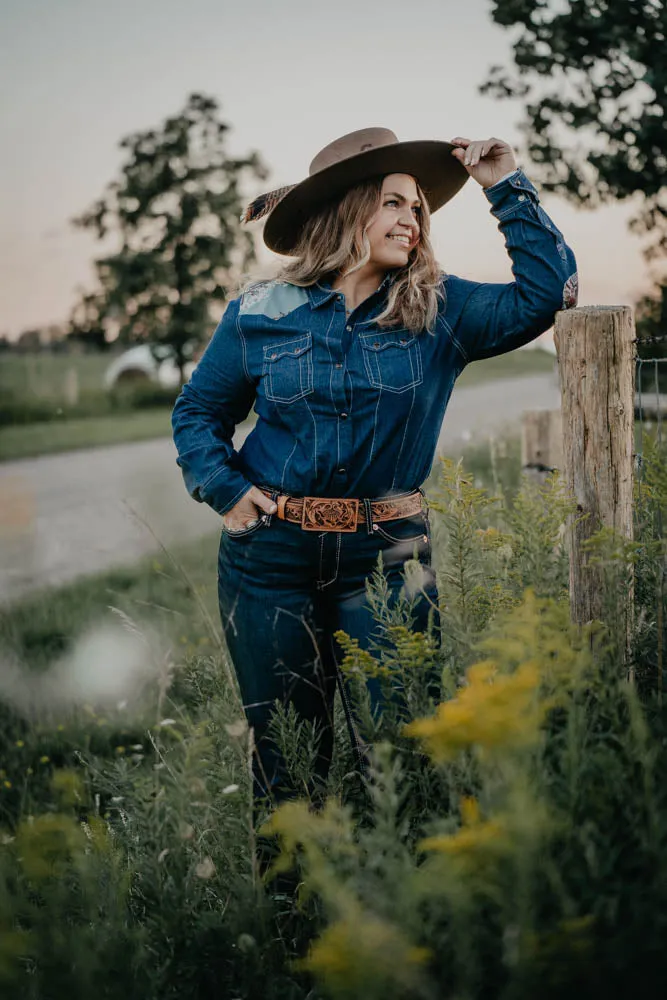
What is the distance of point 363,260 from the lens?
2803 mm

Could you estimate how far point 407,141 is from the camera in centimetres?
279

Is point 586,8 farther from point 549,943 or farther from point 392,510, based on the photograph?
point 549,943

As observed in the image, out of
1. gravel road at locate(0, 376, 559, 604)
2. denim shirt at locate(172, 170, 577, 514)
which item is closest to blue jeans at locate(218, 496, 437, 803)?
denim shirt at locate(172, 170, 577, 514)

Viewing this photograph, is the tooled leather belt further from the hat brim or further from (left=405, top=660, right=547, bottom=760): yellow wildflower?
(left=405, top=660, right=547, bottom=760): yellow wildflower

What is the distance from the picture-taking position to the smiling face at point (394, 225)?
9.29ft

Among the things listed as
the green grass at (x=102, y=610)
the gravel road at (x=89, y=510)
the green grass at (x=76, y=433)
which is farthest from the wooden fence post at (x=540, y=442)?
the green grass at (x=76, y=433)

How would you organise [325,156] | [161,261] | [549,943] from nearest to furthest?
[549,943] → [325,156] → [161,261]

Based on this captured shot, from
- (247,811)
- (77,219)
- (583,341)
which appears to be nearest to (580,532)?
(583,341)

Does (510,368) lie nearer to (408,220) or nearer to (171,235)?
(171,235)

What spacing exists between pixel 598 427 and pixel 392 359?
0.66 metres

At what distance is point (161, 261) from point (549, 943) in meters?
27.4

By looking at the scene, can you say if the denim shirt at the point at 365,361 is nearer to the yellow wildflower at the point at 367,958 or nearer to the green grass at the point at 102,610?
the yellow wildflower at the point at 367,958

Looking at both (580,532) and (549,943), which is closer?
(549,943)

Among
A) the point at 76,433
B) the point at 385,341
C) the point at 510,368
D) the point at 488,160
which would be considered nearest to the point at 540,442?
the point at 488,160
